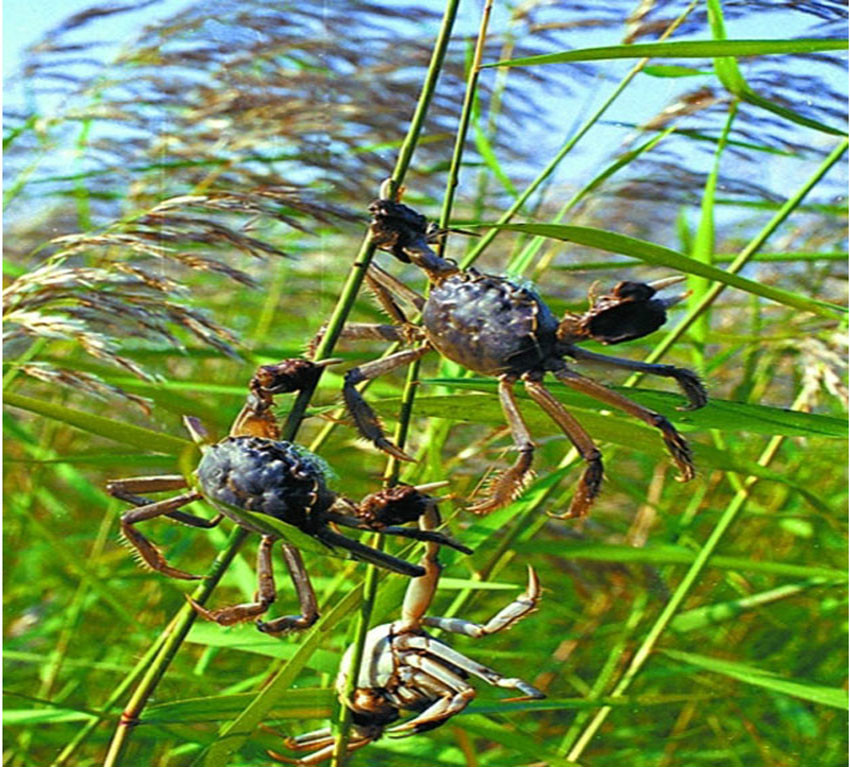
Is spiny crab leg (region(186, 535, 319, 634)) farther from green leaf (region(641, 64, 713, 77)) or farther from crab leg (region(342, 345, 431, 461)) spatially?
green leaf (region(641, 64, 713, 77))

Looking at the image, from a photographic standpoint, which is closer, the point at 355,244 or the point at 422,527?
the point at 422,527

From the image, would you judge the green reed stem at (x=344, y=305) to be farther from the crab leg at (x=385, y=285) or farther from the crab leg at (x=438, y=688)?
the crab leg at (x=438, y=688)

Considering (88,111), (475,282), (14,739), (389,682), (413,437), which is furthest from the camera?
(88,111)

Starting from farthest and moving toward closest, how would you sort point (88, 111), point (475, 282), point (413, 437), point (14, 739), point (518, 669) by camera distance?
point (88, 111), point (518, 669), point (413, 437), point (14, 739), point (475, 282)

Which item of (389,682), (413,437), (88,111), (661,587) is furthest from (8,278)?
(389,682)

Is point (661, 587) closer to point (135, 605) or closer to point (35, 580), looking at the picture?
point (135, 605)

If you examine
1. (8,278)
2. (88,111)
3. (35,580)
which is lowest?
(35,580)

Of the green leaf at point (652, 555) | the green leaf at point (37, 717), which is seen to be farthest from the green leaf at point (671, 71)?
the green leaf at point (37, 717)
